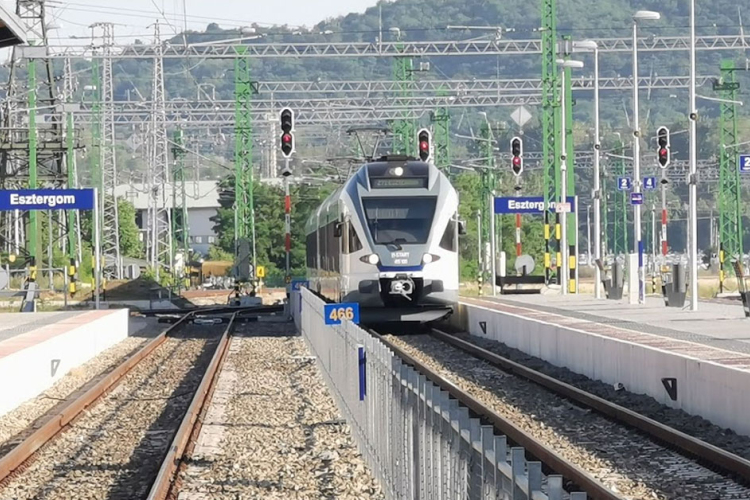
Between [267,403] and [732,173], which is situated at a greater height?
[732,173]

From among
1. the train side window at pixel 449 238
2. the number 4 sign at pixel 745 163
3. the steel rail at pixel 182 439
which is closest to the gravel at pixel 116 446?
the steel rail at pixel 182 439

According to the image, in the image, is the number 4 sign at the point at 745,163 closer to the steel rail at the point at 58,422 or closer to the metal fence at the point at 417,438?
the steel rail at the point at 58,422

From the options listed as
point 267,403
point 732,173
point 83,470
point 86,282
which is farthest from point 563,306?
point 732,173

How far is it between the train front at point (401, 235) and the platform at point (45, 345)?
5.58 meters

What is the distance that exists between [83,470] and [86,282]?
66.2 meters

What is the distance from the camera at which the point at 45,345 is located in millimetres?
24047

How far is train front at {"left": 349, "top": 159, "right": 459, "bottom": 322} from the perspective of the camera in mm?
32062

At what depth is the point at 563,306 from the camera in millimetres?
38781

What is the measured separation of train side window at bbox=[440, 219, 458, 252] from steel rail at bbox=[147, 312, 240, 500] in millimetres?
6821

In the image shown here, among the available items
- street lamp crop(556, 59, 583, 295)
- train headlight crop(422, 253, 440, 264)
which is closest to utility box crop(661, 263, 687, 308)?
train headlight crop(422, 253, 440, 264)

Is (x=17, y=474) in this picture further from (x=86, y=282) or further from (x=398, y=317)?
(x=86, y=282)

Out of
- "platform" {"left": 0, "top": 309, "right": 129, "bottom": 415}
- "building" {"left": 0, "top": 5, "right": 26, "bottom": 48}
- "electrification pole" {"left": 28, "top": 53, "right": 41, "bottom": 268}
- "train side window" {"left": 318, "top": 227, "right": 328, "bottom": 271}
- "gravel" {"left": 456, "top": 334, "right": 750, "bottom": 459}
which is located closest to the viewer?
"gravel" {"left": 456, "top": 334, "right": 750, "bottom": 459}

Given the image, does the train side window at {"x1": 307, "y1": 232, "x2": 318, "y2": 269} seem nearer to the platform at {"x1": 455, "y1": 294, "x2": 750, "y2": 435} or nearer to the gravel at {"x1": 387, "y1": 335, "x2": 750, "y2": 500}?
the platform at {"x1": 455, "y1": 294, "x2": 750, "y2": 435}

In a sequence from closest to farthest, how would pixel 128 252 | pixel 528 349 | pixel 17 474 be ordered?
pixel 17 474, pixel 528 349, pixel 128 252
